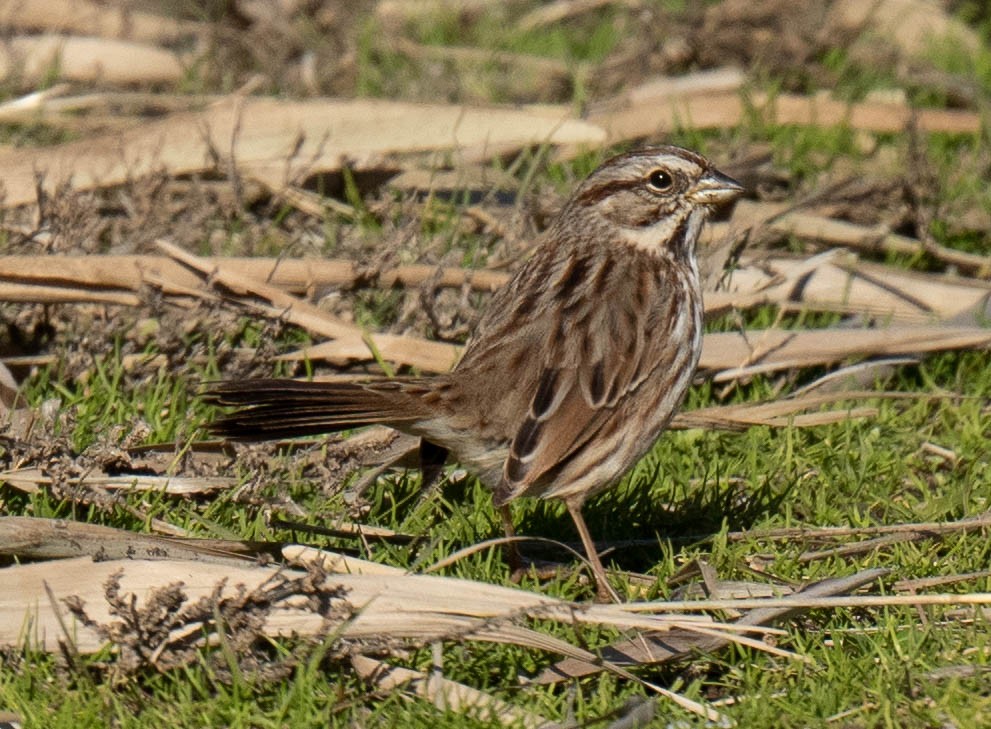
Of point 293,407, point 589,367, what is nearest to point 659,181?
point 589,367

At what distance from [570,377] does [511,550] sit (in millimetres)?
516

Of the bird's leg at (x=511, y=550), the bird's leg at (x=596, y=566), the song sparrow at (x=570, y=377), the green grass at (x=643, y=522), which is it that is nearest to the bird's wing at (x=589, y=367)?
the song sparrow at (x=570, y=377)

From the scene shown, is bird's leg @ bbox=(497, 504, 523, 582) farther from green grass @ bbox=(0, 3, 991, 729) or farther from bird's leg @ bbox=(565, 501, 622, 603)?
bird's leg @ bbox=(565, 501, 622, 603)

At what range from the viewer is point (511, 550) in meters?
4.55

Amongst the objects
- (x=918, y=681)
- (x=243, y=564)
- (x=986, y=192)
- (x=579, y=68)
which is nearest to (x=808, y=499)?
(x=918, y=681)

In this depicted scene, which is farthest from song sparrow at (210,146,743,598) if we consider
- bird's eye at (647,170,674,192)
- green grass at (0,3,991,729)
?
green grass at (0,3,991,729)

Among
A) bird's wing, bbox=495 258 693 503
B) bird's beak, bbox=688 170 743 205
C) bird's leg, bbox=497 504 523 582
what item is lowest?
bird's leg, bbox=497 504 523 582

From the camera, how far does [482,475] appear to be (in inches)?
176

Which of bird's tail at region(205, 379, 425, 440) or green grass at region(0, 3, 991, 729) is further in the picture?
bird's tail at region(205, 379, 425, 440)

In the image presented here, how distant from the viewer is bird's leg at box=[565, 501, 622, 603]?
4227mm

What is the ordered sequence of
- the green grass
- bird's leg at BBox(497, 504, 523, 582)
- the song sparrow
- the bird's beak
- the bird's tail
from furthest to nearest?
the bird's beak, bird's leg at BBox(497, 504, 523, 582), the song sparrow, the bird's tail, the green grass

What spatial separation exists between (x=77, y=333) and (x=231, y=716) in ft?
6.63

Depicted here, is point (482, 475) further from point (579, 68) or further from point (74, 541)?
point (579, 68)

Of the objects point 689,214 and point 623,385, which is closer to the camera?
point 623,385
